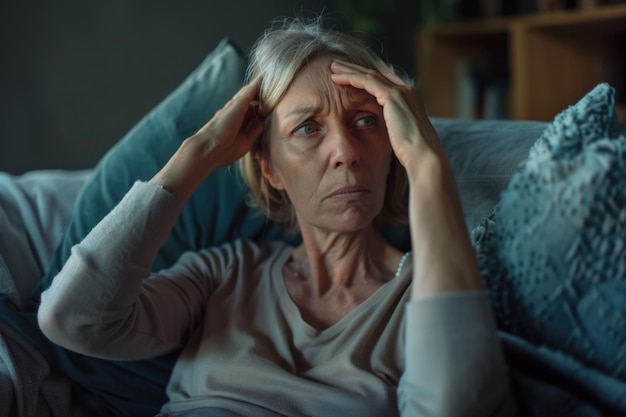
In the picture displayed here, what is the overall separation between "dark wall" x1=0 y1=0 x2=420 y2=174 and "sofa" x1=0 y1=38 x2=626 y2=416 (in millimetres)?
836

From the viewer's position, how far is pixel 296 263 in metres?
1.42

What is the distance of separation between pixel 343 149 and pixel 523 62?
1.99m

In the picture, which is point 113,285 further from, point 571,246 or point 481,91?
point 481,91

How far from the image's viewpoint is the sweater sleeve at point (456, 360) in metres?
0.88

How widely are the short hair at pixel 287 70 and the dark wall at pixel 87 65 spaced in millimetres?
1248

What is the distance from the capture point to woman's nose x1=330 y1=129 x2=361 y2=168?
47.1 inches

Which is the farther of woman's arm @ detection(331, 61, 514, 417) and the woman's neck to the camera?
the woman's neck

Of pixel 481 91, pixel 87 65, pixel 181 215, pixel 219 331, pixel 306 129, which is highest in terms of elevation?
pixel 306 129

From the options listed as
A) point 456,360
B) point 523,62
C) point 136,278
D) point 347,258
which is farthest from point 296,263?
point 523,62

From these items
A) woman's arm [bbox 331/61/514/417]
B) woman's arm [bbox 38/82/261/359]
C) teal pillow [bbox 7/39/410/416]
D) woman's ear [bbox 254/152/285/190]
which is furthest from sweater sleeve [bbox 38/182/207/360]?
woman's arm [bbox 331/61/514/417]

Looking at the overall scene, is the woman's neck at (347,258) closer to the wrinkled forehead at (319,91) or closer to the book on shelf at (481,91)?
the wrinkled forehead at (319,91)

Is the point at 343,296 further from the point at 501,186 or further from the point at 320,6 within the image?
the point at 320,6

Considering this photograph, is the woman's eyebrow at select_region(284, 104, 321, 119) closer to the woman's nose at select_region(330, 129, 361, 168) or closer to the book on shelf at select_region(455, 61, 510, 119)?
the woman's nose at select_region(330, 129, 361, 168)

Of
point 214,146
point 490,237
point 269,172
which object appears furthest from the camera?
point 269,172
